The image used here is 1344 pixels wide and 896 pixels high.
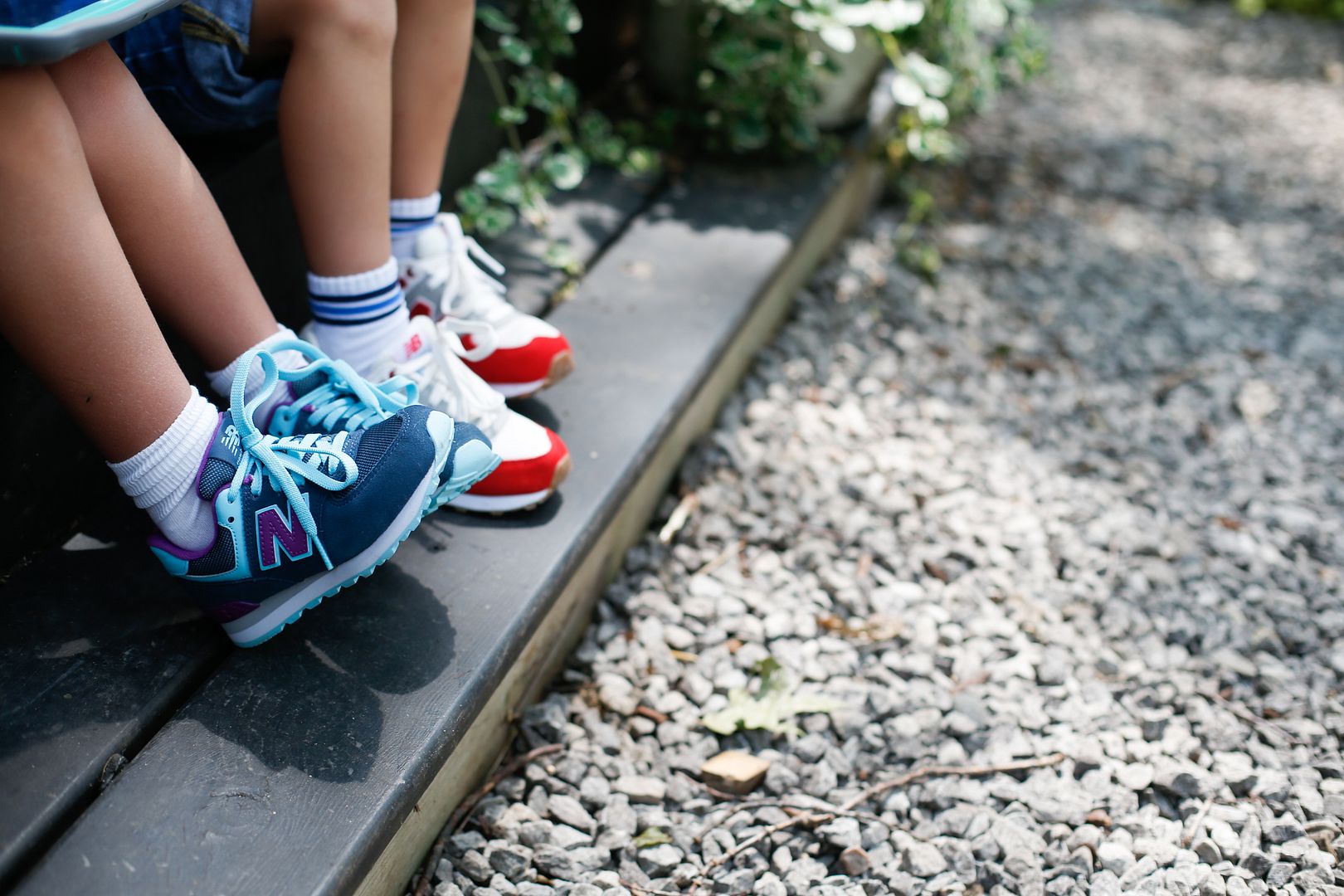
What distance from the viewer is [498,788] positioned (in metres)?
1.22

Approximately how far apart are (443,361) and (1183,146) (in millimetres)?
2563

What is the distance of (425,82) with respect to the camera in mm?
1361

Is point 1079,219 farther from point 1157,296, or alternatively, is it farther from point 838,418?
point 838,418

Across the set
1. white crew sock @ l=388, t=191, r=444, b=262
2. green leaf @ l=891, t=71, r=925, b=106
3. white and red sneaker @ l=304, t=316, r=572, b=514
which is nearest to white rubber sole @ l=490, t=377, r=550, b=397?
white and red sneaker @ l=304, t=316, r=572, b=514

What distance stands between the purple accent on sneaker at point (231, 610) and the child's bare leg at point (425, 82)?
1.99ft

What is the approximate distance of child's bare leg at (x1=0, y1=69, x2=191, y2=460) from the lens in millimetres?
874

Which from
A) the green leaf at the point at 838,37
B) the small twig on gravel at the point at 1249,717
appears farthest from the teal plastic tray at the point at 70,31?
the small twig on gravel at the point at 1249,717

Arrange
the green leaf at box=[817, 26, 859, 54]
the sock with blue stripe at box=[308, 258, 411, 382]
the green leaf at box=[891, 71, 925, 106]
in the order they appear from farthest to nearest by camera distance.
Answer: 1. the green leaf at box=[891, 71, 925, 106]
2. the green leaf at box=[817, 26, 859, 54]
3. the sock with blue stripe at box=[308, 258, 411, 382]

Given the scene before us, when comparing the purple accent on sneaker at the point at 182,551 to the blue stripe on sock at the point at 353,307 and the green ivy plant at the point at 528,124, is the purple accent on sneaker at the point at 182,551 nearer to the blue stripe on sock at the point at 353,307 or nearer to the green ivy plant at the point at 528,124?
the blue stripe on sock at the point at 353,307

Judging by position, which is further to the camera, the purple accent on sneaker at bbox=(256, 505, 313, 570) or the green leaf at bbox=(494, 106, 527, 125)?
the green leaf at bbox=(494, 106, 527, 125)

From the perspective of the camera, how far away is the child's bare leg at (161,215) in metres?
0.98

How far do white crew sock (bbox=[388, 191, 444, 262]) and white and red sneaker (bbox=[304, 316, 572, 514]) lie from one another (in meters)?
0.20

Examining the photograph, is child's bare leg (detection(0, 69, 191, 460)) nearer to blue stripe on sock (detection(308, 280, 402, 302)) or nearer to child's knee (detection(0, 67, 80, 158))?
child's knee (detection(0, 67, 80, 158))

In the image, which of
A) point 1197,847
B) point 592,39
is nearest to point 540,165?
point 592,39
